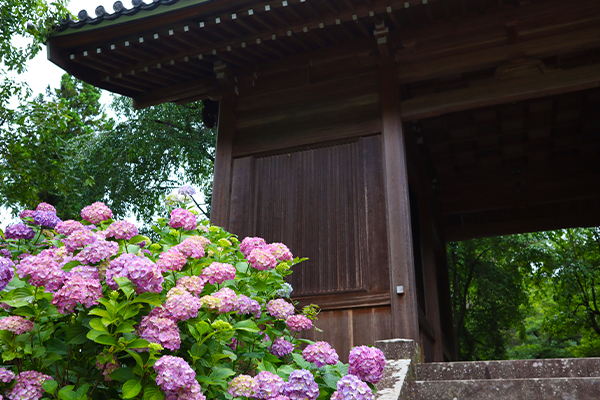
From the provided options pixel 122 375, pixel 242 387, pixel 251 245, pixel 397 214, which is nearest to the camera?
pixel 122 375

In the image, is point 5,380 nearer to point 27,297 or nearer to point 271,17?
point 27,297

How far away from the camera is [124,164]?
13070 mm

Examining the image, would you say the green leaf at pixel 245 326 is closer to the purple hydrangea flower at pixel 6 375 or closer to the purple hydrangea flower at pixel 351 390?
the purple hydrangea flower at pixel 351 390

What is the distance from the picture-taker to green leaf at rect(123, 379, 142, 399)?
1803 millimetres

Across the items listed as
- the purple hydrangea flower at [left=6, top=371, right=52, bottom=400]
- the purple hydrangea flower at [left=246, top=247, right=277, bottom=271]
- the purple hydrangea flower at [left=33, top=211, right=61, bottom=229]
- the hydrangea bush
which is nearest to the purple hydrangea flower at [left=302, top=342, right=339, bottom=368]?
the hydrangea bush

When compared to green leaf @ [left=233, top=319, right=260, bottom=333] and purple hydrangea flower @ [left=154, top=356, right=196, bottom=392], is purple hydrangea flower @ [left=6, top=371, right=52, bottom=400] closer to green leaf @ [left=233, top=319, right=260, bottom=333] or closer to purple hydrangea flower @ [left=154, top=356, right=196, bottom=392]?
purple hydrangea flower @ [left=154, top=356, right=196, bottom=392]

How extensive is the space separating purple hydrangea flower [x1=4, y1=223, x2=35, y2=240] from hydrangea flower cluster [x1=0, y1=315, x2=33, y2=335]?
793mm

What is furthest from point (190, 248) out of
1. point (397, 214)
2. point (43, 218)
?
point (397, 214)

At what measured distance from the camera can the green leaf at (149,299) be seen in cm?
187

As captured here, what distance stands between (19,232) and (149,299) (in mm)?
1112

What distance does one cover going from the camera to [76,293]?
6.04 feet

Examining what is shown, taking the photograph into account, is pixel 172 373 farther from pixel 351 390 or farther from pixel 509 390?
pixel 509 390

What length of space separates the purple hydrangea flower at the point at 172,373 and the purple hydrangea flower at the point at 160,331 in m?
0.07

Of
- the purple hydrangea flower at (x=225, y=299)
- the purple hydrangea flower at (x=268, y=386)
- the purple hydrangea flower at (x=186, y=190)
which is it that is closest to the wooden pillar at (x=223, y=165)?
the purple hydrangea flower at (x=186, y=190)
